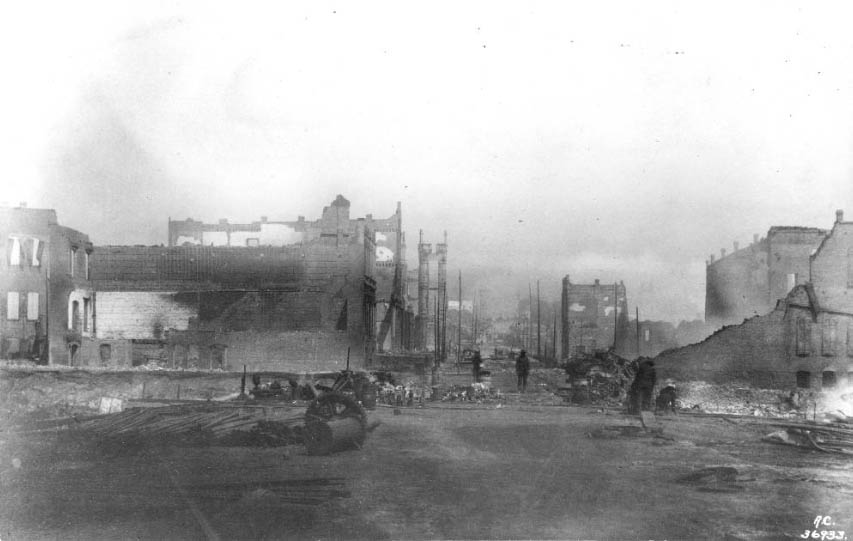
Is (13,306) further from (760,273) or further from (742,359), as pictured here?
(760,273)

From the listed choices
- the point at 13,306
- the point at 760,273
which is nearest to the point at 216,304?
the point at 13,306

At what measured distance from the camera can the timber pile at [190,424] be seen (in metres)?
14.3

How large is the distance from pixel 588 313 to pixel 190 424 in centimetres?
5583

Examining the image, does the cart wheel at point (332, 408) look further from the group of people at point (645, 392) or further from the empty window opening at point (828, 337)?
the empty window opening at point (828, 337)

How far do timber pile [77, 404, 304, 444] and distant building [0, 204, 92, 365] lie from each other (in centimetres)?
2079

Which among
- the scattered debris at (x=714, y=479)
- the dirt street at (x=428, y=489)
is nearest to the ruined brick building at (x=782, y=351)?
the dirt street at (x=428, y=489)

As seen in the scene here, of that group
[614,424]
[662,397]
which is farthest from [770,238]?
[614,424]

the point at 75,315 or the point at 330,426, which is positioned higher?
the point at 75,315

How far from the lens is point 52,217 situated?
32906 mm

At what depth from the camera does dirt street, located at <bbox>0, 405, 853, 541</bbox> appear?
9.09 meters

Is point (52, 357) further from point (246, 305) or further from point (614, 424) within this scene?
point (614, 424)

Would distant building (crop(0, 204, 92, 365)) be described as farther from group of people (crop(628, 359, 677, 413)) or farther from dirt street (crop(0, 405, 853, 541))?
group of people (crop(628, 359, 677, 413))

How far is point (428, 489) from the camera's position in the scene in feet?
35.8

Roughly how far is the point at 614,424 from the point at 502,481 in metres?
7.52
